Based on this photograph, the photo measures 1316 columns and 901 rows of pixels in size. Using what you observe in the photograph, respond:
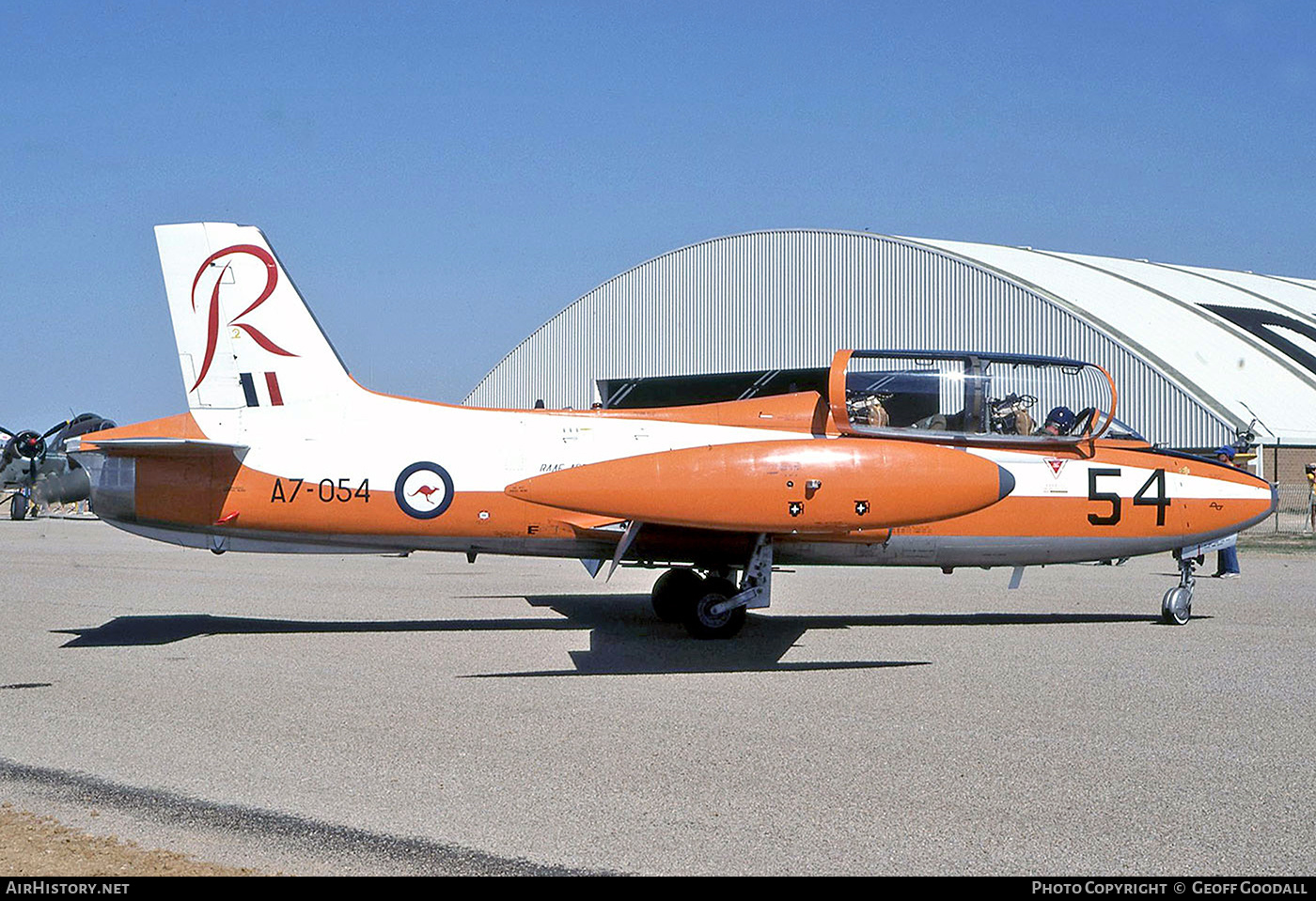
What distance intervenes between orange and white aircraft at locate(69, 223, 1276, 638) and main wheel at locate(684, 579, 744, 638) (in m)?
0.02

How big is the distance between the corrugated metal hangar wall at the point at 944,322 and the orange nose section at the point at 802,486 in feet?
81.2

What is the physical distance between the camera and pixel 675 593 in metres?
13.2

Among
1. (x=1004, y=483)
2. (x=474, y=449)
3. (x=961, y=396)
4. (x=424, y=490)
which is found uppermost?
(x=961, y=396)

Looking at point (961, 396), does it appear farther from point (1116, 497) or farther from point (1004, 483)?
point (1116, 497)

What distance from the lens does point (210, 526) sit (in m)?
11.7

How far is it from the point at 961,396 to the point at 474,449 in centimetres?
466

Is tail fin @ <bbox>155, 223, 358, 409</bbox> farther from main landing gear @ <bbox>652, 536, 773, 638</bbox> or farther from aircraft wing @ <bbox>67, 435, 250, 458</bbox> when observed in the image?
main landing gear @ <bbox>652, 536, 773, 638</bbox>

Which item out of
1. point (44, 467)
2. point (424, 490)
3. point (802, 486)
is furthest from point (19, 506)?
point (802, 486)

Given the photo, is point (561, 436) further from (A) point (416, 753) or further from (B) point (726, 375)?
(B) point (726, 375)

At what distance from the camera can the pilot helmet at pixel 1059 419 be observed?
12.3m

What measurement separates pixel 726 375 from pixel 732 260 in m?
3.80

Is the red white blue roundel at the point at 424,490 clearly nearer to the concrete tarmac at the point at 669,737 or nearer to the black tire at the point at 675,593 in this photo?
the concrete tarmac at the point at 669,737

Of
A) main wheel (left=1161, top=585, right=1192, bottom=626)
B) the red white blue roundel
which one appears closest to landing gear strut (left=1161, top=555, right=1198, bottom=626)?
main wheel (left=1161, top=585, right=1192, bottom=626)
